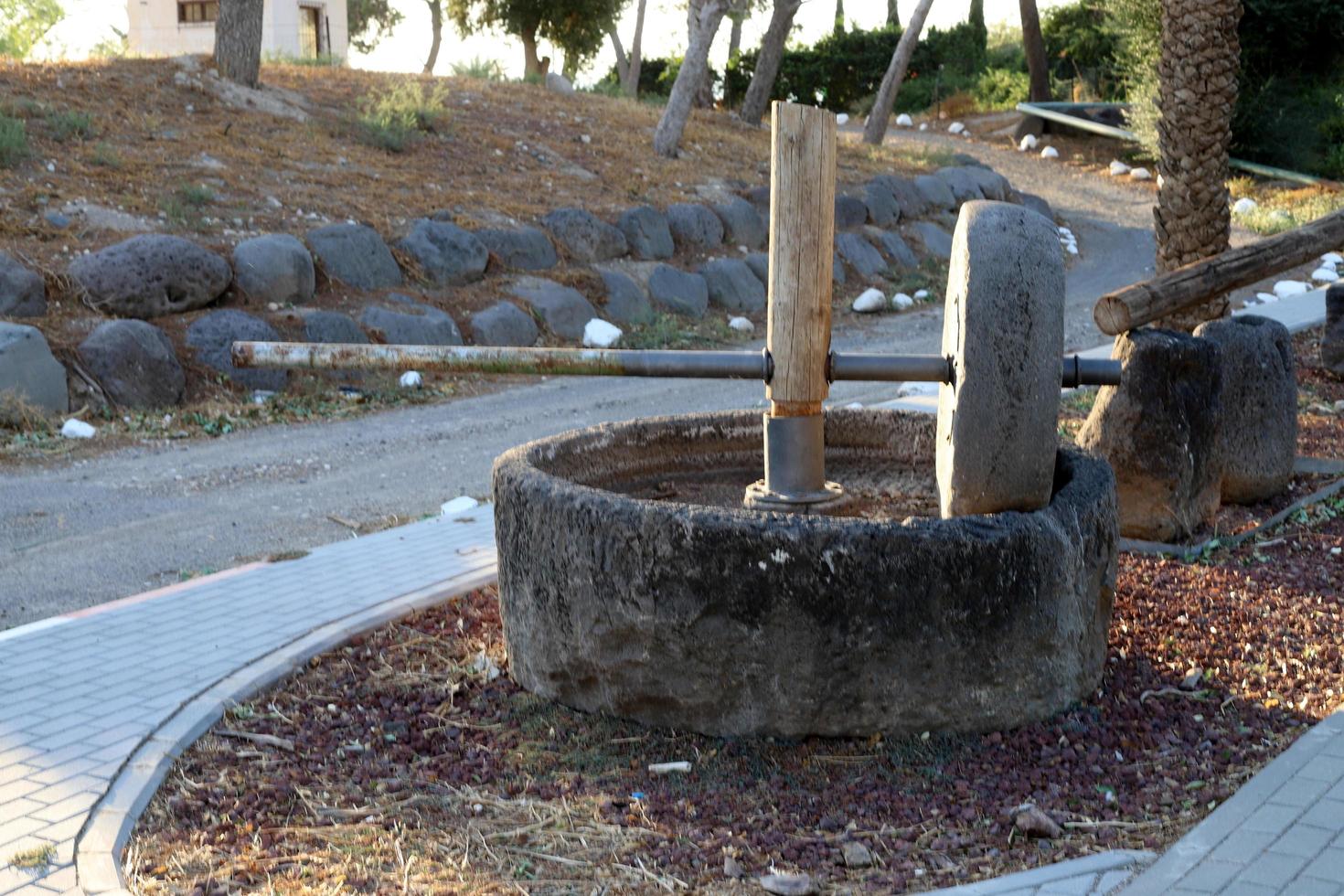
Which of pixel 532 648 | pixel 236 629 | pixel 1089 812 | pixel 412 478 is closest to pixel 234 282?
pixel 412 478

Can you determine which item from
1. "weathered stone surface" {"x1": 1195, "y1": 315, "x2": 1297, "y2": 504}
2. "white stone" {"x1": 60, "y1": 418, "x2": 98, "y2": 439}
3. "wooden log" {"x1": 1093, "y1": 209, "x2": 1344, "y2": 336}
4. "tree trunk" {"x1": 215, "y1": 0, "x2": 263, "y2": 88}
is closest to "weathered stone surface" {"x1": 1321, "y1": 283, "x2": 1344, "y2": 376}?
"wooden log" {"x1": 1093, "y1": 209, "x2": 1344, "y2": 336}

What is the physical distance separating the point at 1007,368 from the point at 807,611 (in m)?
0.94

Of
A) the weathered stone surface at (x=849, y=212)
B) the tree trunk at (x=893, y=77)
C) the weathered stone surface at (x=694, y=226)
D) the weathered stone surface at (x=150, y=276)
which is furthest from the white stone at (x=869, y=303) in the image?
the tree trunk at (x=893, y=77)

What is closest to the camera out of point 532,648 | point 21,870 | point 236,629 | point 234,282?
point 21,870

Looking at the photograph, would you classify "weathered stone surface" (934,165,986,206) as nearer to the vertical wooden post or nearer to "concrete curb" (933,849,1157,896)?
the vertical wooden post

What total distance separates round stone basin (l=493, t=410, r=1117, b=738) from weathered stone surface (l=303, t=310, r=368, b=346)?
24.3 feet

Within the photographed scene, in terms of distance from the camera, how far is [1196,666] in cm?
468

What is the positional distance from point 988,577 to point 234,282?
9300 mm

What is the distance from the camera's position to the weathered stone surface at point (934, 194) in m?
20.1

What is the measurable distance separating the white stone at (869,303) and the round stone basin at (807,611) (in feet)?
38.2

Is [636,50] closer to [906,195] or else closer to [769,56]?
[769,56]

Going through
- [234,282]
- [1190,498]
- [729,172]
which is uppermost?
[729,172]

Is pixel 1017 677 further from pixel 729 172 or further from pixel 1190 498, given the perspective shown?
pixel 729 172

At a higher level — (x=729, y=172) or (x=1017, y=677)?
(x=729, y=172)
